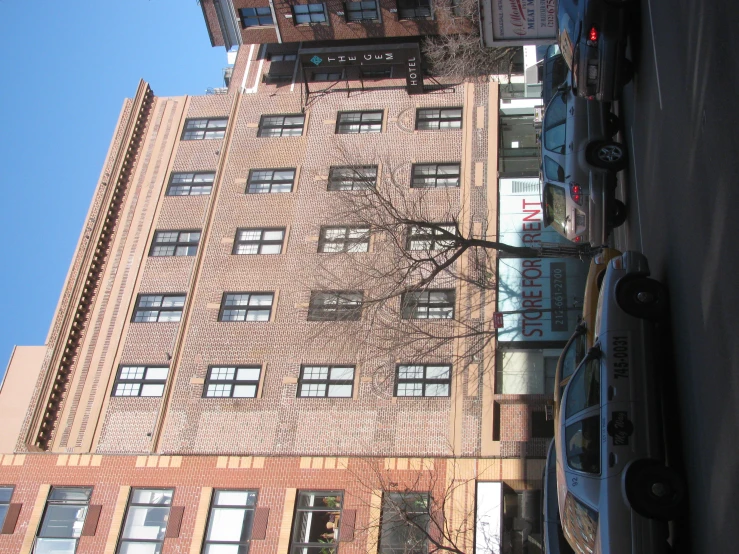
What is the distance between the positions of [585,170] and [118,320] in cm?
1780

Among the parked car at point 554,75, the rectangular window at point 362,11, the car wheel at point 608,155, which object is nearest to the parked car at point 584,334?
the car wheel at point 608,155

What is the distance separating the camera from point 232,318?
25.3 metres

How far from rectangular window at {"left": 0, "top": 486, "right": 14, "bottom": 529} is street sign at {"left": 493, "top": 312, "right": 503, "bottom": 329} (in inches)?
648

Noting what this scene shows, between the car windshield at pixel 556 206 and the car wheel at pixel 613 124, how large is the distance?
185 centimetres

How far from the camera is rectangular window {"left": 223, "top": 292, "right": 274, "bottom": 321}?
25.2 metres

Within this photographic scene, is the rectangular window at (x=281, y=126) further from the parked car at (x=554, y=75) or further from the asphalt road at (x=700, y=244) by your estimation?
the asphalt road at (x=700, y=244)

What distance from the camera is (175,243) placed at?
89.9 feet

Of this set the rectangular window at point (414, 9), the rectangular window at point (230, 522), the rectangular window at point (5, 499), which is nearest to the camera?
the rectangular window at point (230, 522)

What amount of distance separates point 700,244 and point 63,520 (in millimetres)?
20207

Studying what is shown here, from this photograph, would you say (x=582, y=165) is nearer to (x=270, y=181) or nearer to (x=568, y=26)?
(x=568, y=26)

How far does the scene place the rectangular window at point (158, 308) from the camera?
25.8 meters

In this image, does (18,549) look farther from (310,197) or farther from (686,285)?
(686,285)

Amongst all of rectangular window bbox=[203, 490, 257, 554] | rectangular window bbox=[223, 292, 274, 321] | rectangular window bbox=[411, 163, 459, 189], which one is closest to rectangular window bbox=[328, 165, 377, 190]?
rectangular window bbox=[411, 163, 459, 189]

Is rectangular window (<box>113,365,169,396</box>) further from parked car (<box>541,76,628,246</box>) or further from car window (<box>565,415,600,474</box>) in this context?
car window (<box>565,415,600,474</box>)
